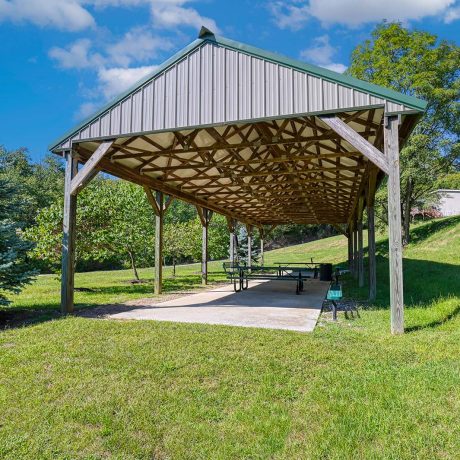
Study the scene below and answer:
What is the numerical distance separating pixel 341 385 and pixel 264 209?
1642 cm

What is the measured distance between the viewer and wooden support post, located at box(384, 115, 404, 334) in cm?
544

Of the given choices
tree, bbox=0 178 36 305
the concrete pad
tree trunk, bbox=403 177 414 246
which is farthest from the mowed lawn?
tree trunk, bbox=403 177 414 246

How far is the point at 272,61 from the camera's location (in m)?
6.49

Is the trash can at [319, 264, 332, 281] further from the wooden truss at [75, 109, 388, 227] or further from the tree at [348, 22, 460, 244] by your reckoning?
the tree at [348, 22, 460, 244]

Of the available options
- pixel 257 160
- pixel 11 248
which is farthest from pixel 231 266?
pixel 11 248

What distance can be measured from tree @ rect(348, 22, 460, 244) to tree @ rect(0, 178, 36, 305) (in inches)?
736

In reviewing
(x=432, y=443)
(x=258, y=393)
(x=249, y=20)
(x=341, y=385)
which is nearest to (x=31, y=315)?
(x=258, y=393)

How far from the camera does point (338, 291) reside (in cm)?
644

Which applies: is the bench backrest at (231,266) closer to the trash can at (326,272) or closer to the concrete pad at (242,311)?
the concrete pad at (242,311)

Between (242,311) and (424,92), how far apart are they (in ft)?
62.2

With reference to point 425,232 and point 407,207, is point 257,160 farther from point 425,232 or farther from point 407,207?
point 425,232

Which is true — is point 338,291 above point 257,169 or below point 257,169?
below

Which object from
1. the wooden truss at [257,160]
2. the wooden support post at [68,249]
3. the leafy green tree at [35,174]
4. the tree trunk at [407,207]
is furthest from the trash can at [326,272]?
the leafy green tree at [35,174]

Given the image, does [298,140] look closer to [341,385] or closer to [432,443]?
[341,385]
